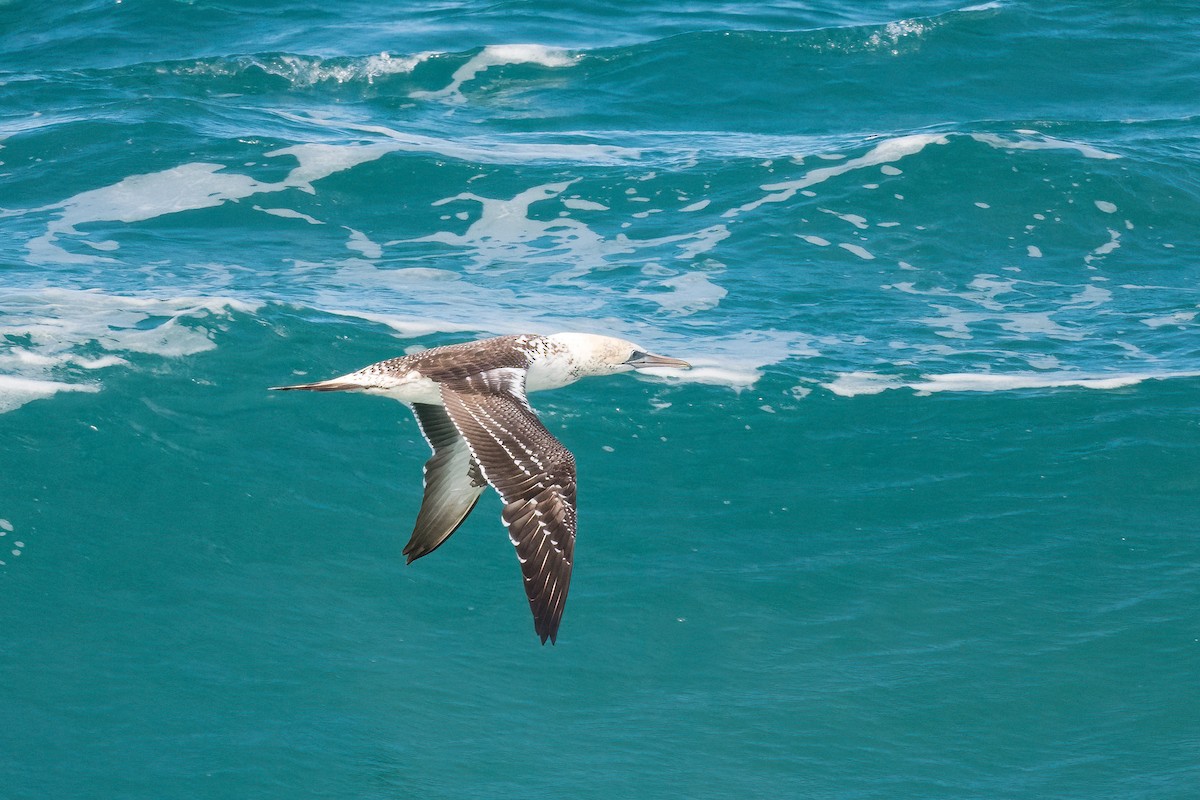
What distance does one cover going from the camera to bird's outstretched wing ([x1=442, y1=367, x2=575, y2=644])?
296 inches

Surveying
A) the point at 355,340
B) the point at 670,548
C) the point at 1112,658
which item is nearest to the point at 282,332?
the point at 355,340

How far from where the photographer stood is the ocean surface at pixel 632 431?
1012 centimetres

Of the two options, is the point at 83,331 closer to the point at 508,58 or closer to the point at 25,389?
the point at 25,389

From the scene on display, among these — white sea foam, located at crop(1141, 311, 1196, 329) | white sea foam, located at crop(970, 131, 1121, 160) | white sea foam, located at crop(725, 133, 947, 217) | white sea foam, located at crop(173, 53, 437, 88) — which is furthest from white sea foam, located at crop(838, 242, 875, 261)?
white sea foam, located at crop(173, 53, 437, 88)

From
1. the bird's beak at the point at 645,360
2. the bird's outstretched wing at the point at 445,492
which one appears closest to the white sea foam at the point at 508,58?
the bird's beak at the point at 645,360

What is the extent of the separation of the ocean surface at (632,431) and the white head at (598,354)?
2065 millimetres

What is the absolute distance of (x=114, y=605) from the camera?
36.0ft

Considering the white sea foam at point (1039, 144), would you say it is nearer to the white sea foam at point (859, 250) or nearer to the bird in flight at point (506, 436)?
the white sea foam at point (859, 250)

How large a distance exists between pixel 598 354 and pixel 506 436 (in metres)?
2.32

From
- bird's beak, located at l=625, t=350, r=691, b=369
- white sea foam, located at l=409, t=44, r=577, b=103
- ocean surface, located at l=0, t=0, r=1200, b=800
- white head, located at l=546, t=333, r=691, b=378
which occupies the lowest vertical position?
ocean surface, located at l=0, t=0, r=1200, b=800

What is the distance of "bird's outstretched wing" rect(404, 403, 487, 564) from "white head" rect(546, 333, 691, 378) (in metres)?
1.25

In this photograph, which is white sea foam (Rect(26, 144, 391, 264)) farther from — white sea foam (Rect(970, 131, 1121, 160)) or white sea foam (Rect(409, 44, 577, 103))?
white sea foam (Rect(970, 131, 1121, 160))

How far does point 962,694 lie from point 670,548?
2.85m

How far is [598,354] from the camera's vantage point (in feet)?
34.7
